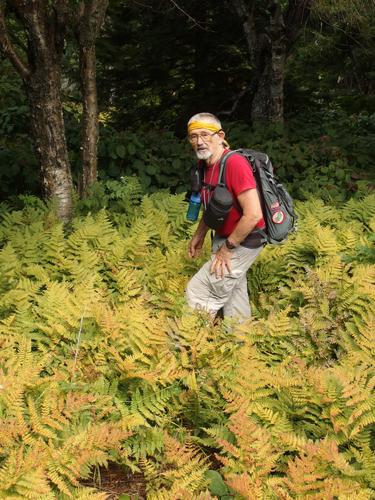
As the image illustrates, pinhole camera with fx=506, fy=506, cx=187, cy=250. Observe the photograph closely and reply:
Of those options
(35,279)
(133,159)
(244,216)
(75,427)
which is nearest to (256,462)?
(75,427)

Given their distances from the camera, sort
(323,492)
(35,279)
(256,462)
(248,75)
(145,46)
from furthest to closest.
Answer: (248,75) < (145,46) < (35,279) < (256,462) < (323,492)

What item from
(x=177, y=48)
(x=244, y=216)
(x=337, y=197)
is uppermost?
(x=177, y=48)

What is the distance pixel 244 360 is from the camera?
367 cm

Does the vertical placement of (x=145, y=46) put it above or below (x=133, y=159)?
above

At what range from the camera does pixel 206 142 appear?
13.1 feet

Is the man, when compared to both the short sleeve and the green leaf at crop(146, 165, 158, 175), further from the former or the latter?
the green leaf at crop(146, 165, 158, 175)

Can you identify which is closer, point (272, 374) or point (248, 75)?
point (272, 374)

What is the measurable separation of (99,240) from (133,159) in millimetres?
4272

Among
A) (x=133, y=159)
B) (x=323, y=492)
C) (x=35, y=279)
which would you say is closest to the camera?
(x=323, y=492)

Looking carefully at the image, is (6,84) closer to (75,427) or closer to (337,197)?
(337,197)

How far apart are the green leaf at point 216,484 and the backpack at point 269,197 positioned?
1.93m

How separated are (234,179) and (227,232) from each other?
52 centimetres

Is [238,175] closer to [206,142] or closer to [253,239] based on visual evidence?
[206,142]

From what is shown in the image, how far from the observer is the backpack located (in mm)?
4043
